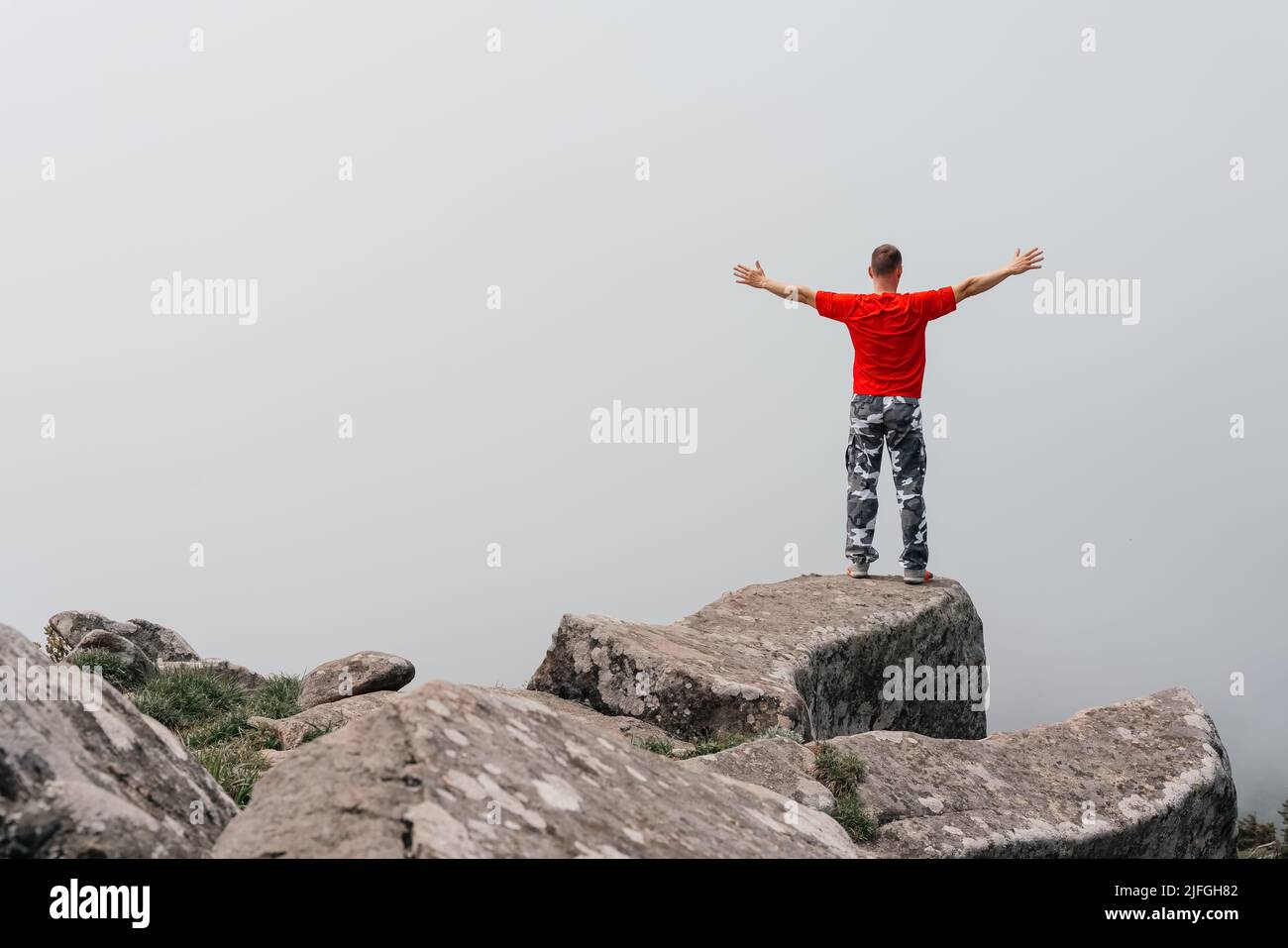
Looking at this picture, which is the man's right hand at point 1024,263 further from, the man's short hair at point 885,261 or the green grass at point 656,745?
the green grass at point 656,745

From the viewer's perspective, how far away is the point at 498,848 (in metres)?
3.80

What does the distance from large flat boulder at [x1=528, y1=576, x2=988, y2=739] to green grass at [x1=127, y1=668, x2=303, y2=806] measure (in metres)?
2.54

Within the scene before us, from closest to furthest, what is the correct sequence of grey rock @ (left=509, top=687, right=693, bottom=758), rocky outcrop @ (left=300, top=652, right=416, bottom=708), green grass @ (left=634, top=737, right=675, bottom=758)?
1. green grass @ (left=634, top=737, right=675, bottom=758)
2. grey rock @ (left=509, top=687, right=693, bottom=758)
3. rocky outcrop @ (left=300, top=652, right=416, bottom=708)

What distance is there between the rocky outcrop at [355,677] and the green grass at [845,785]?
582cm

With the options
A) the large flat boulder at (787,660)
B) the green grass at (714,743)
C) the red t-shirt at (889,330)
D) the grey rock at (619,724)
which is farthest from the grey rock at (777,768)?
the red t-shirt at (889,330)

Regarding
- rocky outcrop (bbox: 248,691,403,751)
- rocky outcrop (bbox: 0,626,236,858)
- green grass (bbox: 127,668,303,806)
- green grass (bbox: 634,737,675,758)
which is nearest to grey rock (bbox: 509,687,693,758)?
green grass (bbox: 634,737,675,758)

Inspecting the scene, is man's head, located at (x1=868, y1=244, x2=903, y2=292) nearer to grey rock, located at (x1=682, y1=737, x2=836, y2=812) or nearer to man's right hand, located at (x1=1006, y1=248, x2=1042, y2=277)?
man's right hand, located at (x1=1006, y1=248, x2=1042, y2=277)

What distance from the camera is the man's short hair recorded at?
12.8m

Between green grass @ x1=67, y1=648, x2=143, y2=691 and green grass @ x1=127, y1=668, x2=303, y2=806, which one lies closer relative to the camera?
green grass @ x1=127, y1=668, x2=303, y2=806

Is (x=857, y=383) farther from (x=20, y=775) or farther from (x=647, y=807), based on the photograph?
(x=20, y=775)

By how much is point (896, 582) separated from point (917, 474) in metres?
1.26

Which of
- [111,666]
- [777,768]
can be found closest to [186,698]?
[111,666]

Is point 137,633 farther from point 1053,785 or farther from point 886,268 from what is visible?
point 1053,785
